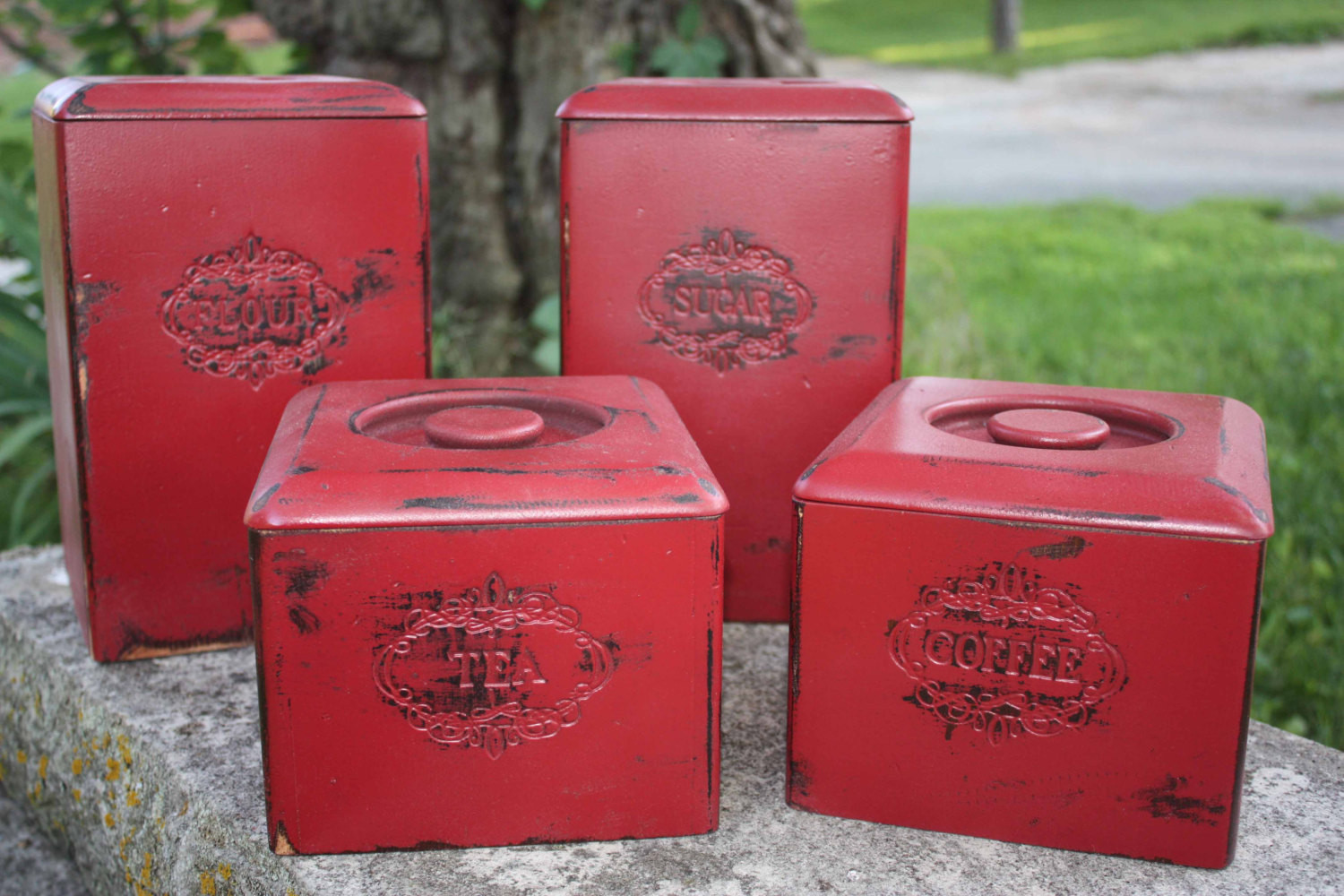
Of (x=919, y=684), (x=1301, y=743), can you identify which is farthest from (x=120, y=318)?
(x=1301, y=743)

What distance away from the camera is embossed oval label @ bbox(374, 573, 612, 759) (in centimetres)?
88

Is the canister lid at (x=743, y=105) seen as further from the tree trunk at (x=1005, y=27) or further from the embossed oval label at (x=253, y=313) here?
the tree trunk at (x=1005, y=27)

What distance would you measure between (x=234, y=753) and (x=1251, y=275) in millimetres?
3440

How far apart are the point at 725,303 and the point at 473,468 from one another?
1.35 feet

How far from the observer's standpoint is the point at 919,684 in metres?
0.92

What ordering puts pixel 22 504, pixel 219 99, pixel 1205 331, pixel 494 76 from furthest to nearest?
1. pixel 1205 331
2. pixel 494 76
3. pixel 22 504
4. pixel 219 99

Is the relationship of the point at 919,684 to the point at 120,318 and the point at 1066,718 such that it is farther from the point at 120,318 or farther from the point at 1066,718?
the point at 120,318

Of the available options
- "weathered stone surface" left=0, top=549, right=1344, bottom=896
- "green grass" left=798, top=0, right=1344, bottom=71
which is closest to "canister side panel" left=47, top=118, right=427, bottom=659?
"weathered stone surface" left=0, top=549, right=1344, bottom=896

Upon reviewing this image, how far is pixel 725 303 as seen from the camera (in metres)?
1.22

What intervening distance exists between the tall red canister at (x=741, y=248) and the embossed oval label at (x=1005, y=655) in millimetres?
376

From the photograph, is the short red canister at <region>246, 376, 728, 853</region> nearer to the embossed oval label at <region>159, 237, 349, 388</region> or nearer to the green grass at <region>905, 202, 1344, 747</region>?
the embossed oval label at <region>159, 237, 349, 388</region>

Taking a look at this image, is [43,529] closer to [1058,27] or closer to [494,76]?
[494,76]

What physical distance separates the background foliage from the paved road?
36.1 inches


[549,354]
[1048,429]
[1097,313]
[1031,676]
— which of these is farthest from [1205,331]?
[1031,676]
